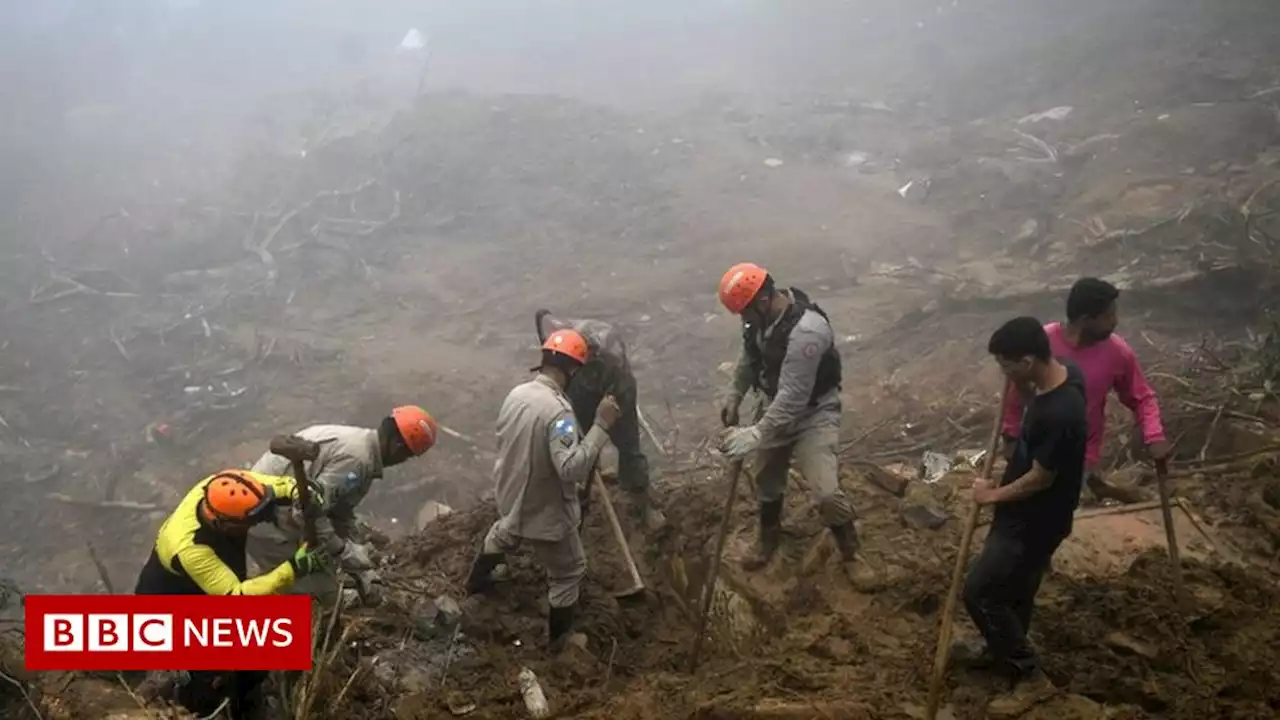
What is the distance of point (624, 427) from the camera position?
535cm

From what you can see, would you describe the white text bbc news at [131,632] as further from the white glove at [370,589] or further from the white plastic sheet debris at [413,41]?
the white plastic sheet debris at [413,41]

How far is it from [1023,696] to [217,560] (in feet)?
10.9

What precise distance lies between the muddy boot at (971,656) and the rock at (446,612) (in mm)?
2442

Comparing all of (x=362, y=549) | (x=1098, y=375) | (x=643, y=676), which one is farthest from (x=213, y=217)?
(x=1098, y=375)

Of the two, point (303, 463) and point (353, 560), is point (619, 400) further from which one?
point (303, 463)

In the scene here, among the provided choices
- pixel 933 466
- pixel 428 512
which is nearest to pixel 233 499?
pixel 428 512

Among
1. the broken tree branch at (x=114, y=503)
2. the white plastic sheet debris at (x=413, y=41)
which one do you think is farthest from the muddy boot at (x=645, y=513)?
the white plastic sheet debris at (x=413, y=41)

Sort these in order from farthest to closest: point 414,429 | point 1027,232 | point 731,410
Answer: point 1027,232 → point 731,410 → point 414,429

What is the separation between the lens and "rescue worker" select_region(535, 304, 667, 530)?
5.18 m

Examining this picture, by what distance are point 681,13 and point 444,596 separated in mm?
29222

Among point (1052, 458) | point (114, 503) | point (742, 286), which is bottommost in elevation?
point (114, 503)

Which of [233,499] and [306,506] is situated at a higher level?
[233,499]

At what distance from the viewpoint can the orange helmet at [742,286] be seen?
4.17m

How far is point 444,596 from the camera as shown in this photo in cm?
446
